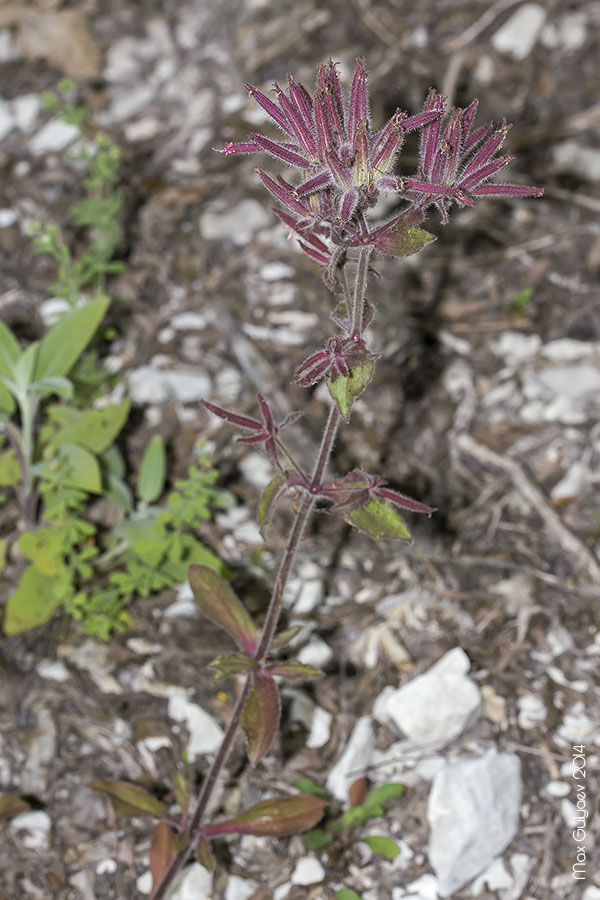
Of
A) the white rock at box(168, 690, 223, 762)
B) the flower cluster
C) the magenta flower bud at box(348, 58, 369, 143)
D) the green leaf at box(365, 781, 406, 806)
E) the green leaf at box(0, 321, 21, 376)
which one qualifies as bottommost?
the green leaf at box(365, 781, 406, 806)

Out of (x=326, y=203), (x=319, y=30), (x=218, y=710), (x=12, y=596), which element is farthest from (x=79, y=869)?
(x=319, y=30)

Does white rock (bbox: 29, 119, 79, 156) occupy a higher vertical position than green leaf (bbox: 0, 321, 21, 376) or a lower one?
higher

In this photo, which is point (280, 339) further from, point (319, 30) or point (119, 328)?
point (319, 30)

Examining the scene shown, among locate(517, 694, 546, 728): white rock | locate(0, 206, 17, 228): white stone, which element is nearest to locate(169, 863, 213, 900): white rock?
locate(517, 694, 546, 728): white rock

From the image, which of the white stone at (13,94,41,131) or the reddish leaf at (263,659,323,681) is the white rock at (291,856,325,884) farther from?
the white stone at (13,94,41,131)

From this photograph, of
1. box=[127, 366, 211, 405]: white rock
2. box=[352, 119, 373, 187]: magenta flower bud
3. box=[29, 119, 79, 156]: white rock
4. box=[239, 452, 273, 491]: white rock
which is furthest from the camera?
box=[29, 119, 79, 156]: white rock

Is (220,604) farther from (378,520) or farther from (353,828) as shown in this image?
(353,828)
